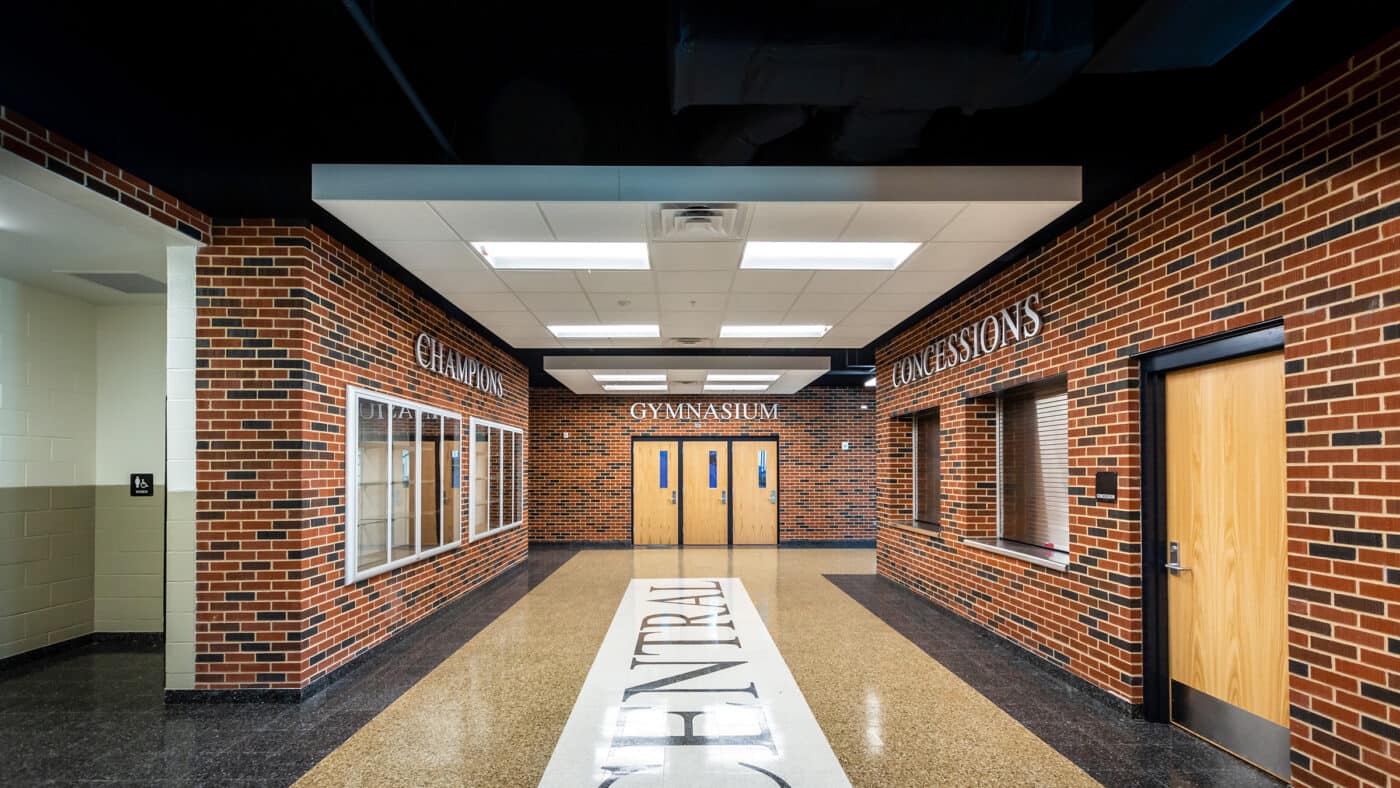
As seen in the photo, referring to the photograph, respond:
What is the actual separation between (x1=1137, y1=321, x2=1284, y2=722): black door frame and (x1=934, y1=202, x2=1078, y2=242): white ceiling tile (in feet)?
A: 3.04

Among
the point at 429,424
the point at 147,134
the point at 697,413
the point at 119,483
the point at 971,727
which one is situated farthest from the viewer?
the point at 697,413

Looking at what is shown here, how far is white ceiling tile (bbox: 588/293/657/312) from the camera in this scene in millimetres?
5941

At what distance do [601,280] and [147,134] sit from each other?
2759 millimetres

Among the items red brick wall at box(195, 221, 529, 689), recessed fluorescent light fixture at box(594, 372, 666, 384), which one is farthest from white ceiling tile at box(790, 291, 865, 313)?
recessed fluorescent light fixture at box(594, 372, 666, 384)

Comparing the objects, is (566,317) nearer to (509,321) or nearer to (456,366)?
(509,321)

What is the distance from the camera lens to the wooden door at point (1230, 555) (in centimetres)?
324

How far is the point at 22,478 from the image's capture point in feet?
17.2

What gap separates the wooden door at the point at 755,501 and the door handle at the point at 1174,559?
9792 millimetres

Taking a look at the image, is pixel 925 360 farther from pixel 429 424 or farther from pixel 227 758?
pixel 227 758

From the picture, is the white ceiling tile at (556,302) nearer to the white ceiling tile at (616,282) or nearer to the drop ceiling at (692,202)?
the drop ceiling at (692,202)

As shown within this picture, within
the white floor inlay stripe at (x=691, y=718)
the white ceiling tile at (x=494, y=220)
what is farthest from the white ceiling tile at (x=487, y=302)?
the white floor inlay stripe at (x=691, y=718)

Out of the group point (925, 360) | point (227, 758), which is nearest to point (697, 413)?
point (925, 360)

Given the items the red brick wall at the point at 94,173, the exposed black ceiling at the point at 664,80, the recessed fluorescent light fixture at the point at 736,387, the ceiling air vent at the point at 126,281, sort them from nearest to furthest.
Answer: the exposed black ceiling at the point at 664,80 < the red brick wall at the point at 94,173 < the ceiling air vent at the point at 126,281 < the recessed fluorescent light fixture at the point at 736,387

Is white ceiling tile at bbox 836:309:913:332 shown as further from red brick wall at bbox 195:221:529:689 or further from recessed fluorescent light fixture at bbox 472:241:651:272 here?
red brick wall at bbox 195:221:529:689
